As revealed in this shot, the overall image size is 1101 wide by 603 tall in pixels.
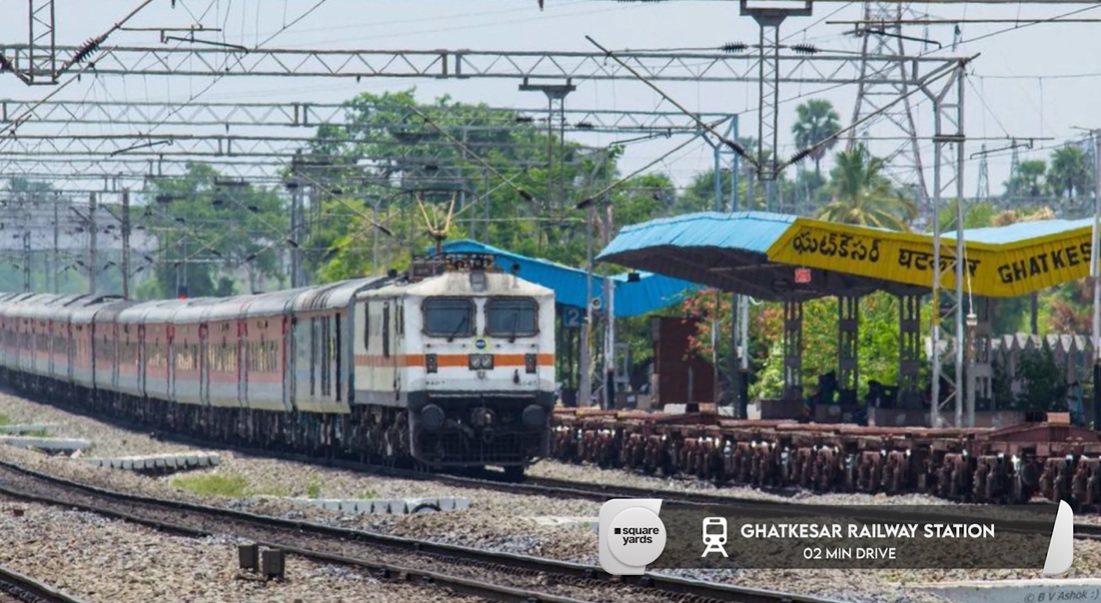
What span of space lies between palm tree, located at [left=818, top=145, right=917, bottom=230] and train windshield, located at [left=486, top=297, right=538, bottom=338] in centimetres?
5725

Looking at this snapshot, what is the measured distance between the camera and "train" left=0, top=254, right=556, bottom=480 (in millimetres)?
31641

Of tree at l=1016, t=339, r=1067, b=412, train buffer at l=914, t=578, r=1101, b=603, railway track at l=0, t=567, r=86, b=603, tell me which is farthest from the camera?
tree at l=1016, t=339, r=1067, b=412

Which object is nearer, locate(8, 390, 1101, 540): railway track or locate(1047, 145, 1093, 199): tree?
locate(8, 390, 1101, 540): railway track

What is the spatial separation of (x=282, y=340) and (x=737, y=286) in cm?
1157

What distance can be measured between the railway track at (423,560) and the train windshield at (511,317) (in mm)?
6113

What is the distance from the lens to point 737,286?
4697 cm

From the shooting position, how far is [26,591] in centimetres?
1688

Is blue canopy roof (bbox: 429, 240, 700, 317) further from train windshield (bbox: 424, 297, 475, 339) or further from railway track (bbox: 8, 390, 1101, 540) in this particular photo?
train windshield (bbox: 424, 297, 475, 339)

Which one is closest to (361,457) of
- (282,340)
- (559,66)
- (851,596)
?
(282,340)

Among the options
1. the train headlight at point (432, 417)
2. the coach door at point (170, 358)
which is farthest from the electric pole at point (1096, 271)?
the coach door at point (170, 358)

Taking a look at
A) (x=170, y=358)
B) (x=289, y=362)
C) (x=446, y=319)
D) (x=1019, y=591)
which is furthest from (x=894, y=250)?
(x=1019, y=591)
